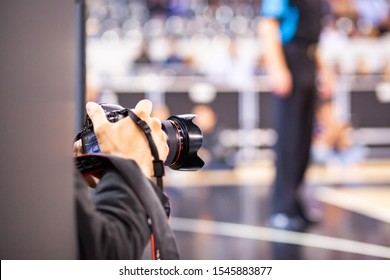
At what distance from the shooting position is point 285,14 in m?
2.47

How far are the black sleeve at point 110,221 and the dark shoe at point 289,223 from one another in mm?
1802

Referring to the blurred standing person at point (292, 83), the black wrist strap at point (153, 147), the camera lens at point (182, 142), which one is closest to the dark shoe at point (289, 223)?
the blurred standing person at point (292, 83)

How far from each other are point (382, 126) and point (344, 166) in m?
1.06

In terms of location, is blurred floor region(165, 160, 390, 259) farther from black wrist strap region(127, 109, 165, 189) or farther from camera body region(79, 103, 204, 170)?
black wrist strap region(127, 109, 165, 189)

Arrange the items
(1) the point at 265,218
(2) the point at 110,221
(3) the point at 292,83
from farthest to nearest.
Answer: (1) the point at 265,218
(3) the point at 292,83
(2) the point at 110,221

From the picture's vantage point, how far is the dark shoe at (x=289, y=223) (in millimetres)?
2404

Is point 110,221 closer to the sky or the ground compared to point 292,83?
closer to the ground

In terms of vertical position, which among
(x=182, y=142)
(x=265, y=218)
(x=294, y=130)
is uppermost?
(x=182, y=142)

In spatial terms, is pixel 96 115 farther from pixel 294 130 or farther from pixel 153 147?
pixel 294 130

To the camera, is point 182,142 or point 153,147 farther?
point 182,142

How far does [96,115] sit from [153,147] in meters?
0.08

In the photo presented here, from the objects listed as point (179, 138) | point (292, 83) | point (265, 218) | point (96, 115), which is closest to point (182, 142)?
point (179, 138)

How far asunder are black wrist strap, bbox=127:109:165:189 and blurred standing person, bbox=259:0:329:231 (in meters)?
1.74

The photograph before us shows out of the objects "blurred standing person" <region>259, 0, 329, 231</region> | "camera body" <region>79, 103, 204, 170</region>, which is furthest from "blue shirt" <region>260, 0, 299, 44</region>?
"camera body" <region>79, 103, 204, 170</region>
